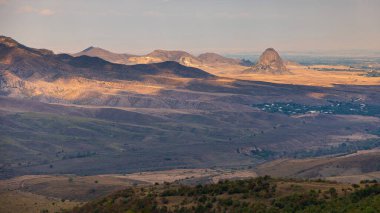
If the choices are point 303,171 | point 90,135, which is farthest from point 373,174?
point 90,135

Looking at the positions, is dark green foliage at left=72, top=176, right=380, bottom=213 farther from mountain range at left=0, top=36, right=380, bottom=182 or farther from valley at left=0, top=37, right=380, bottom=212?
mountain range at left=0, top=36, right=380, bottom=182

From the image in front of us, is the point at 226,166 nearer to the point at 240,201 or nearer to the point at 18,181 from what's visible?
the point at 18,181

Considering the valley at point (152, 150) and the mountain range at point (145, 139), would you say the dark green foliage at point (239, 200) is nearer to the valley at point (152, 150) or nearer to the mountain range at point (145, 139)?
the valley at point (152, 150)

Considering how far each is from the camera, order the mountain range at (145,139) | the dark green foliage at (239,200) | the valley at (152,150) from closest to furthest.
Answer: the dark green foliage at (239,200)
the valley at (152,150)
the mountain range at (145,139)

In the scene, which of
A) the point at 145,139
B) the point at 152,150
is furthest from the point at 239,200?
the point at 145,139

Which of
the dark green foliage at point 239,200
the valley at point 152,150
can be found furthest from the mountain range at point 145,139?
the dark green foliage at point 239,200

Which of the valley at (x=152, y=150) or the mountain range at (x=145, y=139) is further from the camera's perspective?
the mountain range at (x=145, y=139)

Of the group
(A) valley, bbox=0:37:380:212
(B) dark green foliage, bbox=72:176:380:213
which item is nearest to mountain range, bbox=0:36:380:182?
(A) valley, bbox=0:37:380:212

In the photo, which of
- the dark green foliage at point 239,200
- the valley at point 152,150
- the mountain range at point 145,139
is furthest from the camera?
the mountain range at point 145,139

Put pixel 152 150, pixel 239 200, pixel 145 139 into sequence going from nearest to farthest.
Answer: pixel 239 200, pixel 152 150, pixel 145 139

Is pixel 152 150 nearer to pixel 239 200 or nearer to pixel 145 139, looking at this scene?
pixel 145 139

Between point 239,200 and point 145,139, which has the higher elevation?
point 239,200
